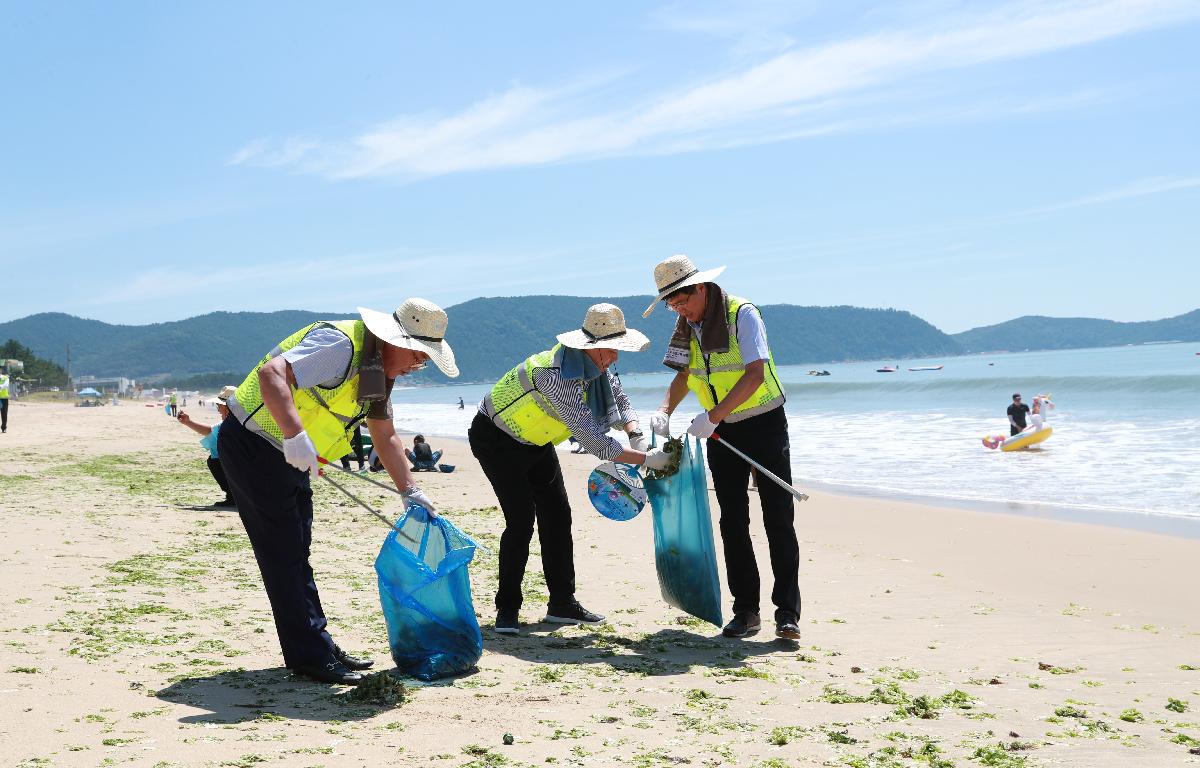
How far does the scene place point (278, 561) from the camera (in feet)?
12.7

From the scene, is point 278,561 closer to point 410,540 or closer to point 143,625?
point 410,540

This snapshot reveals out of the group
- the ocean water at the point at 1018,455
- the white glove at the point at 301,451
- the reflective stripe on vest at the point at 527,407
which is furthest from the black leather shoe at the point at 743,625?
the ocean water at the point at 1018,455

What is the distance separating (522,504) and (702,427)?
3.09 ft

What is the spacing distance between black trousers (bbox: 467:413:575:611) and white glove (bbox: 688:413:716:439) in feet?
2.19

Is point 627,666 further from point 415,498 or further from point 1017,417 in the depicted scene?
point 1017,417

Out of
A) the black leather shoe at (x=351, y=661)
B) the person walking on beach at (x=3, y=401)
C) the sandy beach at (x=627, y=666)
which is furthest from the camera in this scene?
the person walking on beach at (x=3, y=401)

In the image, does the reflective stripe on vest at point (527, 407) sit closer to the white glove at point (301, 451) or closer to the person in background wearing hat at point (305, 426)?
the person in background wearing hat at point (305, 426)

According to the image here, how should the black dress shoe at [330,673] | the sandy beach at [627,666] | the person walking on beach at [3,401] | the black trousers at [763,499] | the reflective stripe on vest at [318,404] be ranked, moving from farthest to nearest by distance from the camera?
the person walking on beach at [3,401] → the black trousers at [763,499] → the black dress shoe at [330,673] → the reflective stripe on vest at [318,404] → the sandy beach at [627,666]

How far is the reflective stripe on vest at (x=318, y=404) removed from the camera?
147 inches

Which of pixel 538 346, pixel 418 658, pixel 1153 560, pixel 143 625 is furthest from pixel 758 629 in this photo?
pixel 538 346

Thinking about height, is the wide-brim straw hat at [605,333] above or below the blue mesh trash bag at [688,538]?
above

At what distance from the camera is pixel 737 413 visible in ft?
16.0

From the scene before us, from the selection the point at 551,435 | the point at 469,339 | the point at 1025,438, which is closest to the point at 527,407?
the point at 551,435

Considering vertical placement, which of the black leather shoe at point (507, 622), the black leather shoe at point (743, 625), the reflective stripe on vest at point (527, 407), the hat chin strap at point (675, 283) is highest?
the hat chin strap at point (675, 283)
